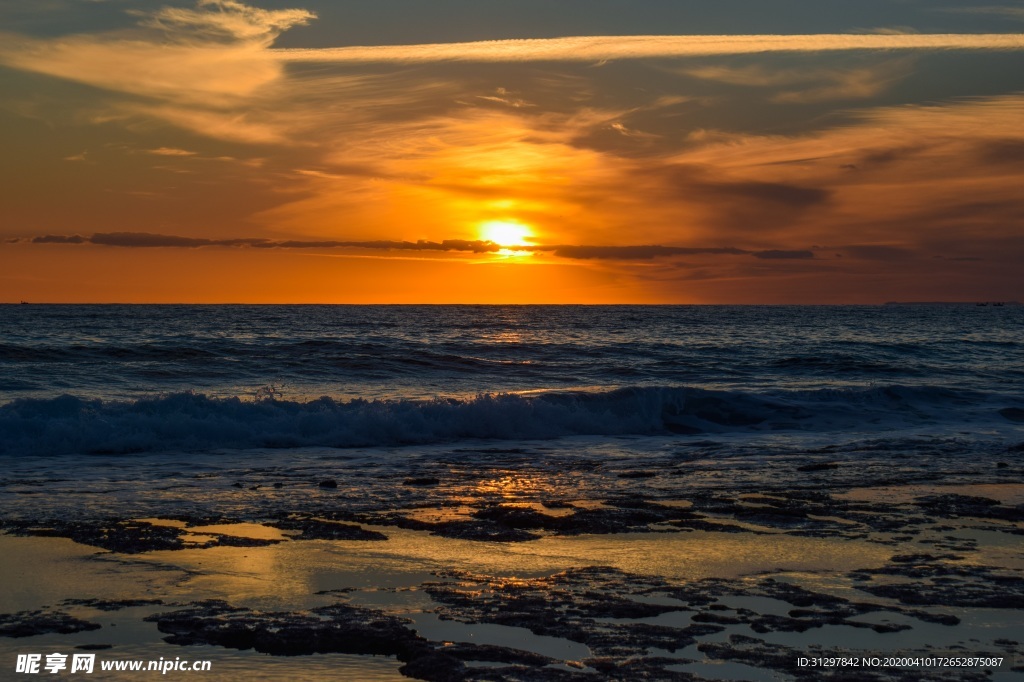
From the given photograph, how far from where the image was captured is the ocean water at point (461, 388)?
19.2 meters

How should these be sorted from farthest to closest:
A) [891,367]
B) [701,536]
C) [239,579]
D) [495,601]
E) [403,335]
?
[403,335] < [891,367] < [701,536] < [239,579] < [495,601]

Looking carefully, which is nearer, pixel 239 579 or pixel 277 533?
pixel 239 579

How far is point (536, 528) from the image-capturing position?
33.5 feet

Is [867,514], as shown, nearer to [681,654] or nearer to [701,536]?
[701,536]

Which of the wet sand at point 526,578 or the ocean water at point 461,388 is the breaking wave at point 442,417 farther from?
the wet sand at point 526,578

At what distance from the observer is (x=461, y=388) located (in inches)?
1185

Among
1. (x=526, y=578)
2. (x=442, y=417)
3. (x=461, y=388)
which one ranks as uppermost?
(x=461, y=388)

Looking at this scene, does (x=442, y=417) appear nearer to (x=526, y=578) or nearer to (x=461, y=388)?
(x=461, y=388)

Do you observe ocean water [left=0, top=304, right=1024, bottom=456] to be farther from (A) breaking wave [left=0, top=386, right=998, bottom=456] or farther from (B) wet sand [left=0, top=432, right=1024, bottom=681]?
(B) wet sand [left=0, top=432, right=1024, bottom=681]

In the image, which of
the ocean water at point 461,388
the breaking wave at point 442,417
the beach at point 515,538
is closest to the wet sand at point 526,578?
the beach at point 515,538

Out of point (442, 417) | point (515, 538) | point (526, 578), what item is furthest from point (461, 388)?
point (526, 578)

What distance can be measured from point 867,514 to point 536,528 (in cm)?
410

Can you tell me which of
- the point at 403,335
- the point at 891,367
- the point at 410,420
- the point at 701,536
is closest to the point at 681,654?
the point at 701,536

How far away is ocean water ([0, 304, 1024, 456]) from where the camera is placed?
1923cm
